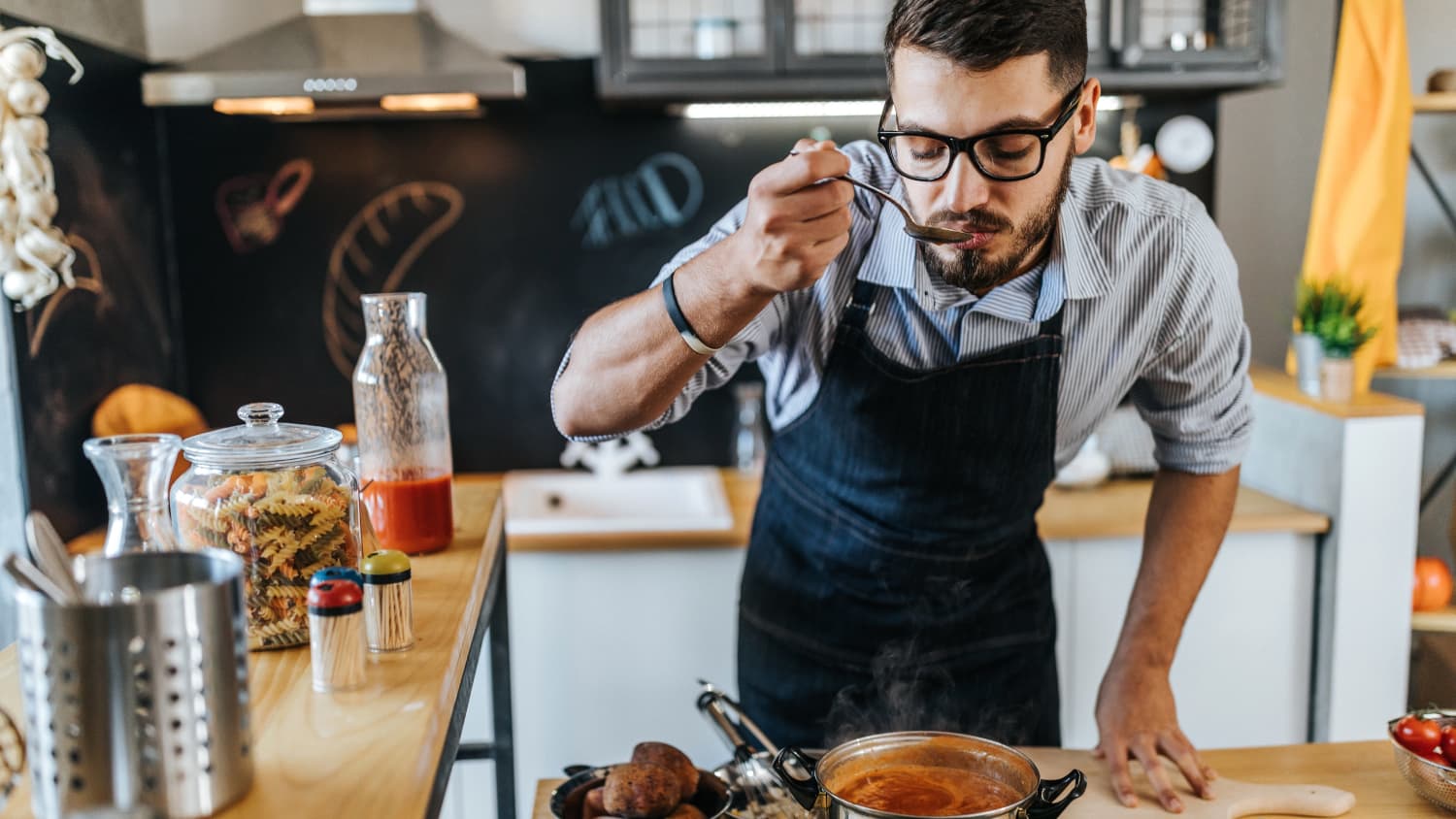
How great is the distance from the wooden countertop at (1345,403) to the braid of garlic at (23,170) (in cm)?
239

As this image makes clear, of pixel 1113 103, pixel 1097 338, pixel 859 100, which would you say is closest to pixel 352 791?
pixel 1097 338

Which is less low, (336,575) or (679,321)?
(679,321)

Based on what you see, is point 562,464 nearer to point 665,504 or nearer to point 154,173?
point 665,504

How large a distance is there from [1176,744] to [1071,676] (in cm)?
131

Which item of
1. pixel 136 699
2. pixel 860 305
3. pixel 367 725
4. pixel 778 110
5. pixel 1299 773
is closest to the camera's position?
pixel 136 699

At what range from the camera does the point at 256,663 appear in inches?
38.7

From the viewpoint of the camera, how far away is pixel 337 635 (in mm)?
904

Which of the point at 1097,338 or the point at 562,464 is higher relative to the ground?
the point at 1097,338

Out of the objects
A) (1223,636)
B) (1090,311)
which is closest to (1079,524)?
(1223,636)

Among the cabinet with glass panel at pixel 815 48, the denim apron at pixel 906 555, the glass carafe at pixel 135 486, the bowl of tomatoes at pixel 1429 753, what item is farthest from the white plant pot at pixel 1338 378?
the glass carafe at pixel 135 486

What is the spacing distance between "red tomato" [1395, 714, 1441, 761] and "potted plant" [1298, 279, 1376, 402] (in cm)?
154

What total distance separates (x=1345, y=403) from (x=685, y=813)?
2.10 metres

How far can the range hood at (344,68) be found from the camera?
2359 millimetres

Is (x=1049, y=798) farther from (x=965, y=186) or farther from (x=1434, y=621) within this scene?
(x=1434, y=621)
